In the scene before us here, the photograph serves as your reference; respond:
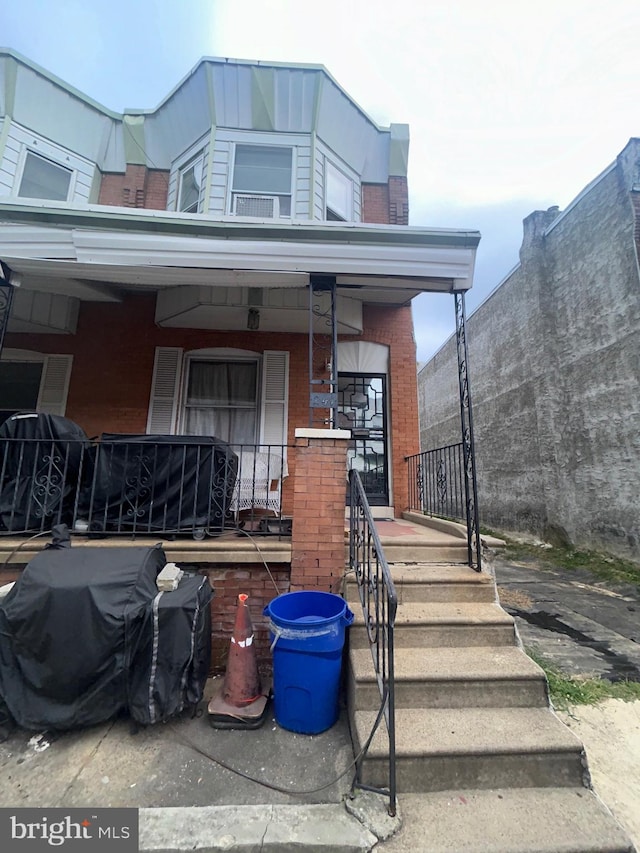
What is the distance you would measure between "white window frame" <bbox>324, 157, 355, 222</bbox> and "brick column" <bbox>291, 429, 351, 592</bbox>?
4.58 m

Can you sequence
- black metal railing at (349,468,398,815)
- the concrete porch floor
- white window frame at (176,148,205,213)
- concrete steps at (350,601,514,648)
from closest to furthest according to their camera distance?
black metal railing at (349,468,398,815) → concrete steps at (350,601,514,648) → the concrete porch floor → white window frame at (176,148,205,213)

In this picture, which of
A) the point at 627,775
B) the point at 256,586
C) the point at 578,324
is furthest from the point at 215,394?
the point at 578,324

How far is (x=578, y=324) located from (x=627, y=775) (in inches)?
358

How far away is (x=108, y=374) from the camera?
584 cm

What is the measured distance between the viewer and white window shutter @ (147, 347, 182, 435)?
5.69 meters

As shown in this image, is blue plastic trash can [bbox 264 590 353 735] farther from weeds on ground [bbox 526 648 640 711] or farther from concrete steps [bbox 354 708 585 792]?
weeds on ground [bbox 526 648 640 711]

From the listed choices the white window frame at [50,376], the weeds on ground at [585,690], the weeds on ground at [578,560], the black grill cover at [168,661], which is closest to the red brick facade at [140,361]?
the white window frame at [50,376]

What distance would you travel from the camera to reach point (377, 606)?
7.46ft

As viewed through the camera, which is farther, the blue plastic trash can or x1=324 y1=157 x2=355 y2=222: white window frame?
x1=324 y1=157 x2=355 y2=222: white window frame

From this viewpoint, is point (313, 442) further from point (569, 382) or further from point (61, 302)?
point (569, 382)

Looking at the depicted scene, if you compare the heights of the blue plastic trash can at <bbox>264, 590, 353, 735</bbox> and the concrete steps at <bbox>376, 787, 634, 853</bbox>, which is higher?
the blue plastic trash can at <bbox>264, 590, 353, 735</bbox>

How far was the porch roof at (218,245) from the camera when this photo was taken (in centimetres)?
376

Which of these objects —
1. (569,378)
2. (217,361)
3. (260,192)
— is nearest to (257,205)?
(260,192)

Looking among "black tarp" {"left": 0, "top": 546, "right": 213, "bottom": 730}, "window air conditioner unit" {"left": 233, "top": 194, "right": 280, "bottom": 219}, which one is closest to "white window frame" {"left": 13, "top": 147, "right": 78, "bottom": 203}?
"window air conditioner unit" {"left": 233, "top": 194, "right": 280, "bottom": 219}
